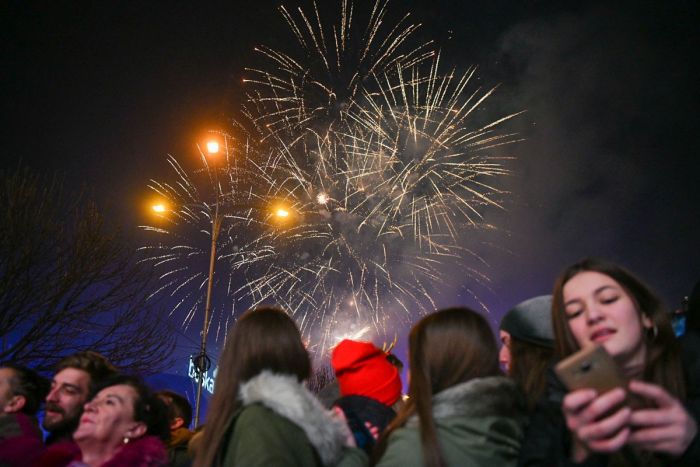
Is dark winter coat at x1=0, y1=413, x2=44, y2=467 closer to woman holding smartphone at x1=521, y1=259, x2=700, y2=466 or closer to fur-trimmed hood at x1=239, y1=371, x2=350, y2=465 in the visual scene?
fur-trimmed hood at x1=239, y1=371, x2=350, y2=465

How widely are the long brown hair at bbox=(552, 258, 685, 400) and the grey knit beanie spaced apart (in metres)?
0.88

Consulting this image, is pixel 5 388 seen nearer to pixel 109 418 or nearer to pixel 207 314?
pixel 109 418

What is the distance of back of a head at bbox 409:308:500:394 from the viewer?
262cm

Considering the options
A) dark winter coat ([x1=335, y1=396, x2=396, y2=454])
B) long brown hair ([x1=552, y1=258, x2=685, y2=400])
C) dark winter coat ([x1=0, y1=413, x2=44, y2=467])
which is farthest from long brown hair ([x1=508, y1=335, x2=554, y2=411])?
dark winter coat ([x1=0, y1=413, x2=44, y2=467])

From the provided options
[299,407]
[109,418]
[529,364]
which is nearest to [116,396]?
[109,418]

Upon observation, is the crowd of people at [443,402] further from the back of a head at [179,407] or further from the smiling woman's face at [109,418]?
the back of a head at [179,407]

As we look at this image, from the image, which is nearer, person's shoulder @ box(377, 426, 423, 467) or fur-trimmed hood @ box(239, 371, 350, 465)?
person's shoulder @ box(377, 426, 423, 467)

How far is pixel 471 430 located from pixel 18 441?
11.1 ft

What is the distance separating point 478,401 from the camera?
2441mm

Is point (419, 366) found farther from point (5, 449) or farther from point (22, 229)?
point (22, 229)

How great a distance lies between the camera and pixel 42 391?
14.9 feet

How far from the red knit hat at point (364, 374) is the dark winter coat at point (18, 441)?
231 cm

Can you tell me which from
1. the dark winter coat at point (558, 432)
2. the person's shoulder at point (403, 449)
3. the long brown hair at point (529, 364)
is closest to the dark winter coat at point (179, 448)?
the person's shoulder at point (403, 449)

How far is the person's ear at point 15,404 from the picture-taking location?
4.28 meters
